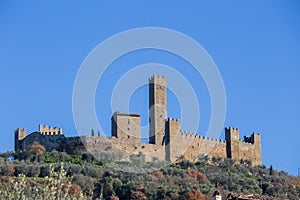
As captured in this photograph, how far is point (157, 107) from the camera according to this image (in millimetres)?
61188

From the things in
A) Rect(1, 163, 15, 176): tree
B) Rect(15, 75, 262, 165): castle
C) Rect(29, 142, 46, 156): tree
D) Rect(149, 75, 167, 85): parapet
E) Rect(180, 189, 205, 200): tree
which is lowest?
Rect(180, 189, 205, 200): tree

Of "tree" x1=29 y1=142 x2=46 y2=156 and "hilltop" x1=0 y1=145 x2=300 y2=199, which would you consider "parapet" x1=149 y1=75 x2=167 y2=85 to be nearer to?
"hilltop" x1=0 y1=145 x2=300 y2=199

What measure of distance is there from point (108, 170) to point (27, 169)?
4.73 metres

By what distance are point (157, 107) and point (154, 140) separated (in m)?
2.75

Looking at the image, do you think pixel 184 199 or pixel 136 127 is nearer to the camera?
pixel 184 199

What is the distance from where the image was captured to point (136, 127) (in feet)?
195

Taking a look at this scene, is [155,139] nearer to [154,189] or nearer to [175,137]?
[175,137]

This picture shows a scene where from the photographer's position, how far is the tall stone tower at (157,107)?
59.8m

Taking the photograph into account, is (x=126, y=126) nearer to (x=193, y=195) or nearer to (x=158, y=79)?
(x=158, y=79)

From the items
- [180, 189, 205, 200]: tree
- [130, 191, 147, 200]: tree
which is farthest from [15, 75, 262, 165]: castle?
[180, 189, 205, 200]: tree

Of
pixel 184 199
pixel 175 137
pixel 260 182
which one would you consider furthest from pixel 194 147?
pixel 184 199

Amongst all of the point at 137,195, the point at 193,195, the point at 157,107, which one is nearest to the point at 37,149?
the point at 157,107

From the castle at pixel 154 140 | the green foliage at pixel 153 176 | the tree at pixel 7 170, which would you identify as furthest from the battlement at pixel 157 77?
the tree at pixel 7 170

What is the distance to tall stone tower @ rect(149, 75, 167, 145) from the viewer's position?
59759 millimetres
